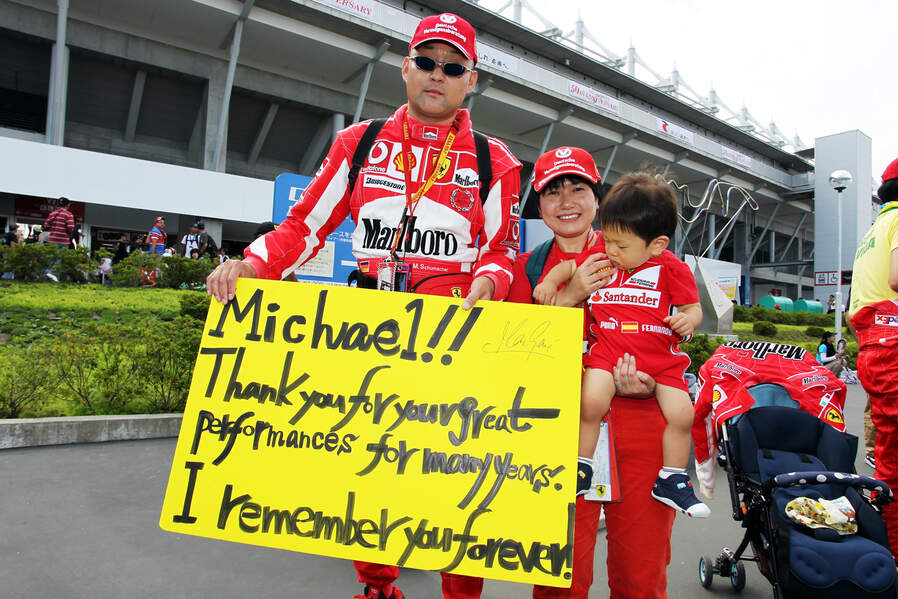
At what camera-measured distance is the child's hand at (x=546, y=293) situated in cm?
196

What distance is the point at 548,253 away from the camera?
2166 mm

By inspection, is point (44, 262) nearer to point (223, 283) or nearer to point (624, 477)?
point (223, 283)

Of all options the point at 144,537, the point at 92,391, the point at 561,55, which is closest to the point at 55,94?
the point at 92,391

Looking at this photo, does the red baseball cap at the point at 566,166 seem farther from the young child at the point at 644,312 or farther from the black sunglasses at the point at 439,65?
the black sunglasses at the point at 439,65

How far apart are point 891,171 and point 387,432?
11.4ft

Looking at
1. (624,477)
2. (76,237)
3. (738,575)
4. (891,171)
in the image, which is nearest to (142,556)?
(624,477)

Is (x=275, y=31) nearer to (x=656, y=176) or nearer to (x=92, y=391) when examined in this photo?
(x=92, y=391)

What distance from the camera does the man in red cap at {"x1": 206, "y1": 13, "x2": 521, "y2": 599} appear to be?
6.96 ft

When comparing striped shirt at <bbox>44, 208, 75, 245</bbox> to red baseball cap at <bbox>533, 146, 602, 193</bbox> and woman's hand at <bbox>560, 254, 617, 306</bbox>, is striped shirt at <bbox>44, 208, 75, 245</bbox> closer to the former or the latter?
red baseball cap at <bbox>533, 146, 602, 193</bbox>

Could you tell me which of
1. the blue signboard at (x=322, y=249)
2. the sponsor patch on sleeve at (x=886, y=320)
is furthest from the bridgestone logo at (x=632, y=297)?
the blue signboard at (x=322, y=249)

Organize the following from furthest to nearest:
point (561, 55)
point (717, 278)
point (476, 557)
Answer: point (561, 55) < point (717, 278) < point (476, 557)

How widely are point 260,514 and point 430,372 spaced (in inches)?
27.6

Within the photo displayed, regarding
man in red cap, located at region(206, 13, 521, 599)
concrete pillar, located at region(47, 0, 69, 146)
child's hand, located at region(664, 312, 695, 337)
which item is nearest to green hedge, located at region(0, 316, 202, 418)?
man in red cap, located at region(206, 13, 521, 599)

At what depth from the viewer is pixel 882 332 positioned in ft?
9.77
